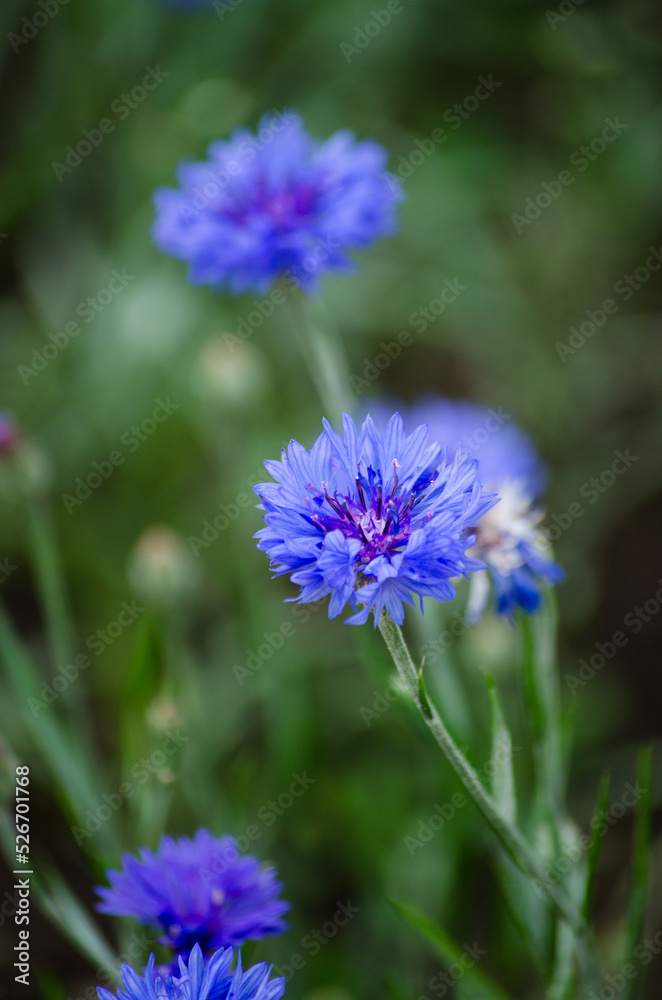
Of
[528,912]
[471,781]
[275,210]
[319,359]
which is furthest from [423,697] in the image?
[275,210]

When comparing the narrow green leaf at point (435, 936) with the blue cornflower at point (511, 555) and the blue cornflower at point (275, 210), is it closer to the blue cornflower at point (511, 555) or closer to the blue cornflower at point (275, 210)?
the blue cornflower at point (511, 555)

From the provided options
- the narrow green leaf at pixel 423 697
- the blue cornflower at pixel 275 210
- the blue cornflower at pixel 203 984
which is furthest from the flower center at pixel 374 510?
the blue cornflower at pixel 275 210

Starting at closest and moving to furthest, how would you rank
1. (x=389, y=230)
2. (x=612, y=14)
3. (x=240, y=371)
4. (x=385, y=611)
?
1. (x=385, y=611)
2. (x=389, y=230)
3. (x=240, y=371)
4. (x=612, y=14)

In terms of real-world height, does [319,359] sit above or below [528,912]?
above

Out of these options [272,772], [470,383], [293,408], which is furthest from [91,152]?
[272,772]

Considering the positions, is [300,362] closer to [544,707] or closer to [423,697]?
[544,707]

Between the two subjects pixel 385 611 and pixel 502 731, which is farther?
pixel 502 731

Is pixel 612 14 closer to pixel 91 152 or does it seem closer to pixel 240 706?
pixel 91 152

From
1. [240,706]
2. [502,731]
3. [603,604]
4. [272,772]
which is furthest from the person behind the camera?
[603,604]
